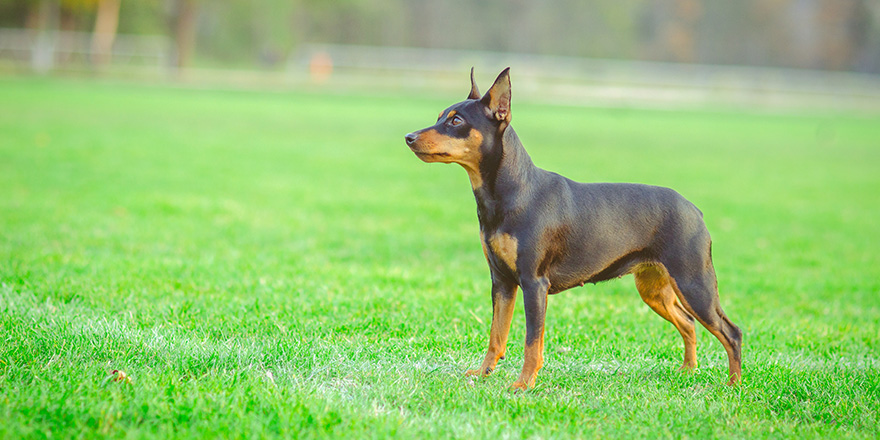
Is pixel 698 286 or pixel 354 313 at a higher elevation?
pixel 698 286

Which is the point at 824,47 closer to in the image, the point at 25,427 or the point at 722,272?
the point at 722,272

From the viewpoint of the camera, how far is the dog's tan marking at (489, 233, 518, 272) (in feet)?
12.2

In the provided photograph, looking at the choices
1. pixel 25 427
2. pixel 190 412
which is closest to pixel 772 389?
pixel 190 412

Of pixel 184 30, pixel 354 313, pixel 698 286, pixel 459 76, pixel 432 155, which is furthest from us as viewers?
pixel 459 76

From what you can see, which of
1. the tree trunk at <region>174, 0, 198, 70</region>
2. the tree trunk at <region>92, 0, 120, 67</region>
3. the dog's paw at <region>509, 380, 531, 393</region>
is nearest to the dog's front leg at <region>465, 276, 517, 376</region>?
the dog's paw at <region>509, 380, 531, 393</region>

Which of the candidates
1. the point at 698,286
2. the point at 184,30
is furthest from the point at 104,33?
the point at 698,286

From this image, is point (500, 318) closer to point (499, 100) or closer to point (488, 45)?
point (499, 100)

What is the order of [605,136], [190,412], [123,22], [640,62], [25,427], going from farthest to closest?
[640,62], [123,22], [605,136], [190,412], [25,427]

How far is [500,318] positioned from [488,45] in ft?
191

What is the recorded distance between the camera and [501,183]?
3.78m

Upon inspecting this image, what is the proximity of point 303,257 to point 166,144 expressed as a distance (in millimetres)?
9284

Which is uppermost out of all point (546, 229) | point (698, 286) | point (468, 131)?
point (468, 131)

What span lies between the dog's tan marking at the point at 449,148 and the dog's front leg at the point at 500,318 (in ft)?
2.15

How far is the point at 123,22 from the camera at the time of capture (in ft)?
184
